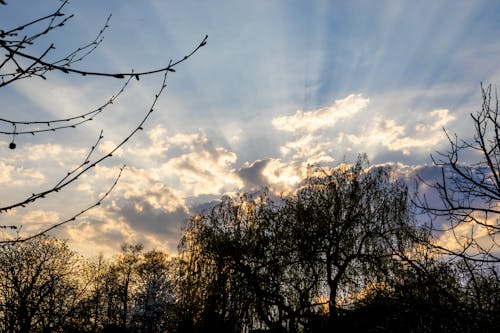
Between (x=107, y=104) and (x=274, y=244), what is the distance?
14.0m

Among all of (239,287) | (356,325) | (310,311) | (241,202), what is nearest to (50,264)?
(241,202)

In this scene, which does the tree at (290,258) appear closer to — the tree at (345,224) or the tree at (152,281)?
the tree at (345,224)

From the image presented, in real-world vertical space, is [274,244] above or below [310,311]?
above

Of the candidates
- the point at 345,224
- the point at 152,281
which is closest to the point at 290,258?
the point at 345,224

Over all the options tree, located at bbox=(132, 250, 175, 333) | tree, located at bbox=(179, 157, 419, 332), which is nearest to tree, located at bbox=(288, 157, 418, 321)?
tree, located at bbox=(179, 157, 419, 332)

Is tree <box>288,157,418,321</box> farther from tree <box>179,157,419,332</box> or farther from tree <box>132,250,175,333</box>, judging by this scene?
tree <box>132,250,175,333</box>

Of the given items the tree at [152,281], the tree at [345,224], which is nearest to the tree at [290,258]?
the tree at [345,224]

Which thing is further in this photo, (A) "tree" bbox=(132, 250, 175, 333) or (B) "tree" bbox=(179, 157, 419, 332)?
(A) "tree" bbox=(132, 250, 175, 333)

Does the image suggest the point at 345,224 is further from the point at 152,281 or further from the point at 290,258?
the point at 152,281

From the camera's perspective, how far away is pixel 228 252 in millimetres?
15328

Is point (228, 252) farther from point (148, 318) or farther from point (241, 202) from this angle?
point (148, 318)

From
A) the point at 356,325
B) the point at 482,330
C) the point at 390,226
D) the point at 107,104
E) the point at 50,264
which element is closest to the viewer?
the point at 107,104

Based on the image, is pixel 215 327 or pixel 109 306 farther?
pixel 109 306

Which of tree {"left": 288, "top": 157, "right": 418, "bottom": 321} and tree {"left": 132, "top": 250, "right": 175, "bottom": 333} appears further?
tree {"left": 132, "top": 250, "right": 175, "bottom": 333}
